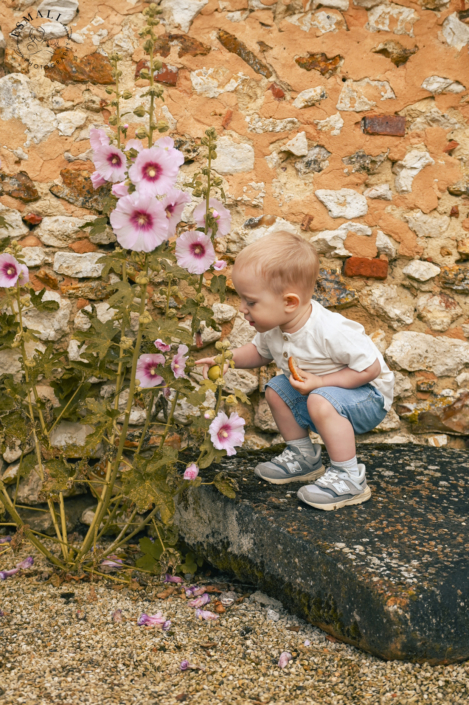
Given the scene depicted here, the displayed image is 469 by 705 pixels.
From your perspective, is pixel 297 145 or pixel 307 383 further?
pixel 297 145

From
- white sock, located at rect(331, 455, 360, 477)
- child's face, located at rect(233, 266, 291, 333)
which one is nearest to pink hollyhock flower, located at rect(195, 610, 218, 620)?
white sock, located at rect(331, 455, 360, 477)

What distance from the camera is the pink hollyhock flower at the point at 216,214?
6.39ft

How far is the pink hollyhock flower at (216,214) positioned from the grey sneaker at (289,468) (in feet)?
2.66

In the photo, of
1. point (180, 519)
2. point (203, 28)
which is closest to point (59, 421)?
point (180, 519)

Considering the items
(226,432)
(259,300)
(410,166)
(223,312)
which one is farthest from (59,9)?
(226,432)

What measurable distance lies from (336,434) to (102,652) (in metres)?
0.92

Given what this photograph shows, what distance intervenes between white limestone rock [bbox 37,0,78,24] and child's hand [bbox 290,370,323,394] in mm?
1619

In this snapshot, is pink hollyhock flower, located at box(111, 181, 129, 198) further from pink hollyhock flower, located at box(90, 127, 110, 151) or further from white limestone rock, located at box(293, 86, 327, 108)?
white limestone rock, located at box(293, 86, 327, 108)

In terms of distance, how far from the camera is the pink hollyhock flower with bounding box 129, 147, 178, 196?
1622mm

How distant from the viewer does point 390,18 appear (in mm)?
2500

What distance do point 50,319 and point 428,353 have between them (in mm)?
1575

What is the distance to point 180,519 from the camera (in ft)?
7.23

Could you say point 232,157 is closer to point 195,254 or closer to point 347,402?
point 195,254

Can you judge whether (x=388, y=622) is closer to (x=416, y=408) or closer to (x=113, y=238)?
(x=416, y=408)
